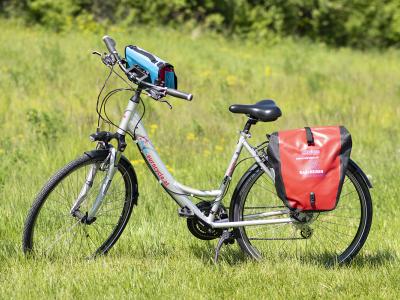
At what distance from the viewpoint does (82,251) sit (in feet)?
16.3

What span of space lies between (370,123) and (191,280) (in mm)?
5622

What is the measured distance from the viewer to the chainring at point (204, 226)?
4887mm

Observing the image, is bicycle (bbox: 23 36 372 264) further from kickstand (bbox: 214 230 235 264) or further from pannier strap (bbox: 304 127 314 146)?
pannier strap (bbox: 304 127 314 146)

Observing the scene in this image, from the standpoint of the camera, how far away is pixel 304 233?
4910mm

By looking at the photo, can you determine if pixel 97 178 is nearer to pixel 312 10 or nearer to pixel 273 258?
pixel 273 258

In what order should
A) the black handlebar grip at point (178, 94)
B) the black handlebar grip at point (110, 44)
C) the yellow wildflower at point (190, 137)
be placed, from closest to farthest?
1. the black handlebar grip at point (178, 94)
2. the black handlebar grip at point (110, 44)
3. the yellow wildflower at point (190, 137)

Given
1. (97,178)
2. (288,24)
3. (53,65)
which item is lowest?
(97,178)

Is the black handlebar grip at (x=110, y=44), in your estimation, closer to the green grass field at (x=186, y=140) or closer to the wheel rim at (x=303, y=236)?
the wheel rim at (x=303, y=236)

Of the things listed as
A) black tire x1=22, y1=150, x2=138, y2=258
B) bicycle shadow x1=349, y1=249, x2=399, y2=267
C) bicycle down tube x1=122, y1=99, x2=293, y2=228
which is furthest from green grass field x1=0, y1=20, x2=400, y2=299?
bicycle down tube x1=122, y1=99, x2=293, y2=228

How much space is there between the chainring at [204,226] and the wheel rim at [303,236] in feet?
Result: 0.42

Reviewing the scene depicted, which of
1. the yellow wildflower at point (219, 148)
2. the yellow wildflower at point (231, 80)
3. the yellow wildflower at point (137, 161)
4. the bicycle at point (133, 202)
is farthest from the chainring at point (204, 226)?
the yellow wildflower at point (231, 80)

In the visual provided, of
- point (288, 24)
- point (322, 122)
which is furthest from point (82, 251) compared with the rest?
point (288, 24)

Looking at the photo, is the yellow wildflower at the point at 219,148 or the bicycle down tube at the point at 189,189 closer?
the bicycle down tube at the point at 189,189

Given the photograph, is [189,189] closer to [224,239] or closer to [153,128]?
[224,239]
